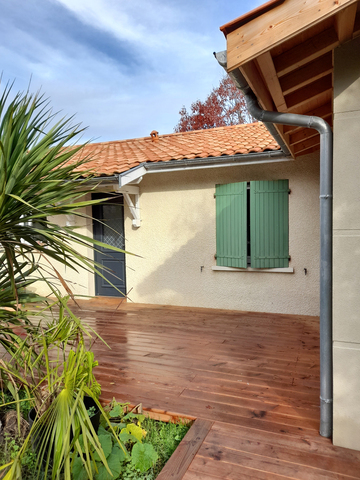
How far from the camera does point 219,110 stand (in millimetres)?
18344

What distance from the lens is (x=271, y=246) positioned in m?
6.20

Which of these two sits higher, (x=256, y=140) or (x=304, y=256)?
(x=256, y=140)

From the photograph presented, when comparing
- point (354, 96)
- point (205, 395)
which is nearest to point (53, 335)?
point (205, 395)

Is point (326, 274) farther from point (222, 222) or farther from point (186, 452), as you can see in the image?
point (222, 222)

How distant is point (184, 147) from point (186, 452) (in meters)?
5.97

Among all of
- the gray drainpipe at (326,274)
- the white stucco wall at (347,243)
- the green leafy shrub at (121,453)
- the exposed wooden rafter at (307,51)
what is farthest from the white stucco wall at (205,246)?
the green leafy shrub at (121,453)

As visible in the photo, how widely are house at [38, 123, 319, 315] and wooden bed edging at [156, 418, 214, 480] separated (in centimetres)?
348

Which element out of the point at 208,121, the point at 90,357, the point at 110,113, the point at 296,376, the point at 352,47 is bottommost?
the point at 296,376

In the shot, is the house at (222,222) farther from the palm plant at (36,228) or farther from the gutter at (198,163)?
the palm plant at (36,228)

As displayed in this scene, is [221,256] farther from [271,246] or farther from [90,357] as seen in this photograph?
[90,357]

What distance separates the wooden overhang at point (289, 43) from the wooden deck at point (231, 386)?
2.48 m

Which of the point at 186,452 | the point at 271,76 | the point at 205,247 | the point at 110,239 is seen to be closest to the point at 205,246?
the point at 205,247

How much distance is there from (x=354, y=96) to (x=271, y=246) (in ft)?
13.2

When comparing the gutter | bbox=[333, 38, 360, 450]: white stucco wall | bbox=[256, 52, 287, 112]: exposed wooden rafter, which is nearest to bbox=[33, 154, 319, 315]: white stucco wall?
the gutter
